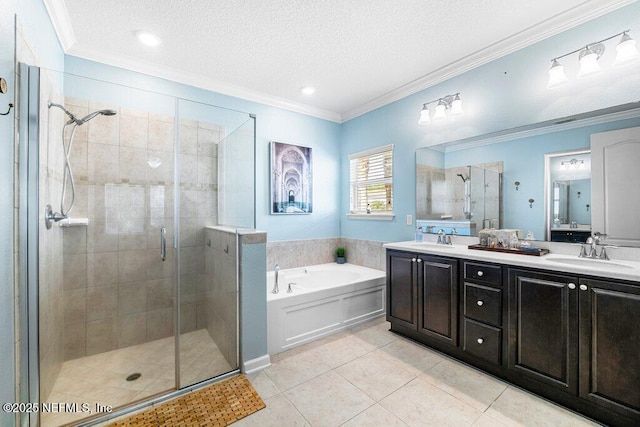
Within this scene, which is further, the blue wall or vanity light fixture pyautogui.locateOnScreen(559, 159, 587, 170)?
vanity light fixture pyautogui.locateOnScreen(559, 159, 587, 170)

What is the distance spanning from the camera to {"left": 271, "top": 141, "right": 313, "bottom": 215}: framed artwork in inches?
137

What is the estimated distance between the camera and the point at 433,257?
238 centimetres

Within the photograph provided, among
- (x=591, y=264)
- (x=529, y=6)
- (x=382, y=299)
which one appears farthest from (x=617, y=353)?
(x=529, y=6)

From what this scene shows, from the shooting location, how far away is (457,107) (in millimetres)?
2648

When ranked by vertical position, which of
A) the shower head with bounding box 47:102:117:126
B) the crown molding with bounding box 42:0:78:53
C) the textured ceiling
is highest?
the textured ceiling

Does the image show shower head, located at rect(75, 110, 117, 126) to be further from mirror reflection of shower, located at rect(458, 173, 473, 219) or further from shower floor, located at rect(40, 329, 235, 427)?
mirror reflection of shower, located at rect(458, 173, 473, 219)

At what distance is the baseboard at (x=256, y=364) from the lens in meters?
2.11

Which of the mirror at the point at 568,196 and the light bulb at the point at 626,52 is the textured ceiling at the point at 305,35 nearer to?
the light bulb at the point at 626,52

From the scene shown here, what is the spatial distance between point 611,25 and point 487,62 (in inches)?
31.4

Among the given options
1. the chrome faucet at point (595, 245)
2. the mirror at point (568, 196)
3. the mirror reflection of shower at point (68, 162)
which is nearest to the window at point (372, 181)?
the mirror at point (568, 196)

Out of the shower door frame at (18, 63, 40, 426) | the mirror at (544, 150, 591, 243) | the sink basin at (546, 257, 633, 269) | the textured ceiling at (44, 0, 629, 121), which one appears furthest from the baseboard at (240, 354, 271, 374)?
the textured ceiling at (44, 0, 629, 121)

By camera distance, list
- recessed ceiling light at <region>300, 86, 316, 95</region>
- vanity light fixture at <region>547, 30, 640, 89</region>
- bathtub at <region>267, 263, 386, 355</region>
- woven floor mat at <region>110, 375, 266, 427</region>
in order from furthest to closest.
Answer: recessed ceiling light at <region>300, 86, 316, 95</region> < bathtub at <region>267, 263, 386, 355</region> < vanity light fixture at <region>547, 30, 640, 89</region> < woven floor mat at <region>110, 375, 266, 427</region>

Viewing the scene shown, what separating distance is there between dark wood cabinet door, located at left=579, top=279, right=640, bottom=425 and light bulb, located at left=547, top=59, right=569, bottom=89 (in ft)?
4.85

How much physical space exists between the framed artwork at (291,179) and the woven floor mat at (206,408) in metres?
2.05
